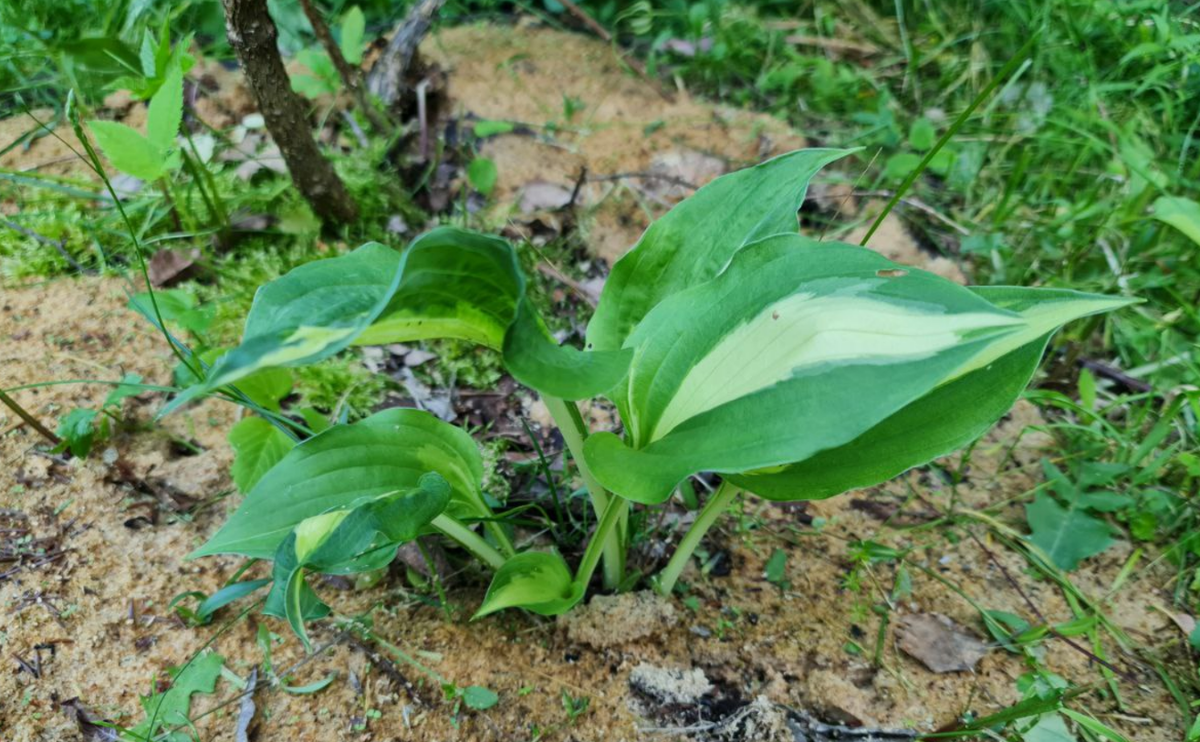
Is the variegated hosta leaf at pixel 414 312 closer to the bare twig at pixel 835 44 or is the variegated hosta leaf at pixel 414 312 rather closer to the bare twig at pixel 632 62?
the bare twig at pixel 632 62

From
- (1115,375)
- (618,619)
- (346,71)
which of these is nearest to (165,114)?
(346,71)

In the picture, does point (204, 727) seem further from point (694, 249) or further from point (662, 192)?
point (662, 192)

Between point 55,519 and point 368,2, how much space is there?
2077 millimetres

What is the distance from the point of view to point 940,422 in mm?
1007

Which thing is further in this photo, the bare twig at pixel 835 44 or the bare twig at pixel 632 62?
the bare twig at pixel 835 44

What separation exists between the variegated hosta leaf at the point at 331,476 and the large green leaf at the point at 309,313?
24 cm

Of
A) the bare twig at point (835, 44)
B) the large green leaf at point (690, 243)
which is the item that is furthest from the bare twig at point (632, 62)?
the large green leaf at point (690, 243)

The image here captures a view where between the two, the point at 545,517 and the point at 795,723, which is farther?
the point at 545,517

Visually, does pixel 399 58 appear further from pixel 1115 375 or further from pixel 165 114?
pixel 1115 375

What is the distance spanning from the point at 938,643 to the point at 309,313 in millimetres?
1180

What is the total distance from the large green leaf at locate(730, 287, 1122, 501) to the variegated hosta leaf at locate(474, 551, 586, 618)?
0.38 meters

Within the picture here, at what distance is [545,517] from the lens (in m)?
1.38

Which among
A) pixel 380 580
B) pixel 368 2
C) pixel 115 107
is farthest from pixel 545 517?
pixel 368 2

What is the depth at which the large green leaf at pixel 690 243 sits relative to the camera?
1138 millimetres
